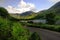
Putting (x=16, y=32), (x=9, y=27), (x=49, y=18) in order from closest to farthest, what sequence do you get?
(x=16, y=32)
(x=9, y=27)
(x=49, y=18)

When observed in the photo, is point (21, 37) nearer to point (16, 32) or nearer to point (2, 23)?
point (16, 32)

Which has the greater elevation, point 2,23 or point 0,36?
point 2,23

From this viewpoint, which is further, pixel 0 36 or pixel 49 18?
pixel 49 18

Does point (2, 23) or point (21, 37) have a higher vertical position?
point (2, 23)

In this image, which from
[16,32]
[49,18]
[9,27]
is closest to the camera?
[16,32]

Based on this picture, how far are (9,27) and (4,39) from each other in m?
0.63

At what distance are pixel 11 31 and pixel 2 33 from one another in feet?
1.18

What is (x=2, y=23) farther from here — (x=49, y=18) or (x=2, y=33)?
(x=49, y=18)

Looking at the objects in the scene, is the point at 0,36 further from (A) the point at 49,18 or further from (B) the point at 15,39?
(A) the point at 49,18

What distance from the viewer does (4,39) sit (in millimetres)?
7355

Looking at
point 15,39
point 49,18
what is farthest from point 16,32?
point 49,18

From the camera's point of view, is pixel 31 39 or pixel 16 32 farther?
pixel 31 39

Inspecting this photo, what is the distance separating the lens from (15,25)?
7500mm

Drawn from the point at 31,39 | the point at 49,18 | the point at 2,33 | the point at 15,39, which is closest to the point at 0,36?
the point at 2,33
